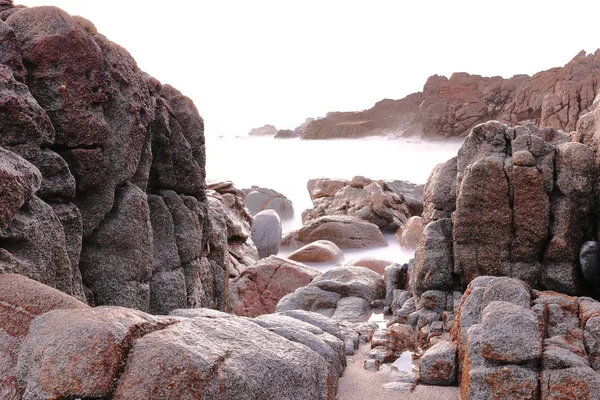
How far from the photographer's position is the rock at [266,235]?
98.3 feet

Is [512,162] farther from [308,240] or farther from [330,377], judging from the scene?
[308,240]

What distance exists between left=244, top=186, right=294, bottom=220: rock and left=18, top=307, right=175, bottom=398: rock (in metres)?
36.5

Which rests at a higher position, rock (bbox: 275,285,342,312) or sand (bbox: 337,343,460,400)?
sand (bbox: 337,343,460,400)

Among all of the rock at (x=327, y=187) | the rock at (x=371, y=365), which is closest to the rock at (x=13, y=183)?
the rock at (x=371, y=365)

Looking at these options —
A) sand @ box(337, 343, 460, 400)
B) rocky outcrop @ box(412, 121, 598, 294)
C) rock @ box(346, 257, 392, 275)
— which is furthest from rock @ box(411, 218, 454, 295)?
rock @ box(346, 257, 392, 275)

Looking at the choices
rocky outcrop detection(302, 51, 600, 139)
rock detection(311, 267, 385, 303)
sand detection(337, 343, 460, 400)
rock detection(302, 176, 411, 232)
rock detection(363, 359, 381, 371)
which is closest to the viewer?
sand detection(337, 343, 460, 400)

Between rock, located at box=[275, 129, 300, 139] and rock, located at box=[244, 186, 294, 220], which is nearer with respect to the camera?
rock, located at box=[244, 186, 294, 220]

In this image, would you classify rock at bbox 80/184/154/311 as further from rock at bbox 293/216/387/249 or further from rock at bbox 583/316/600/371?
rock at bbox 293/216/387/249

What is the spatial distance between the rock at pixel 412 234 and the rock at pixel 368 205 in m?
3.97

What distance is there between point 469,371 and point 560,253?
19.3 feet

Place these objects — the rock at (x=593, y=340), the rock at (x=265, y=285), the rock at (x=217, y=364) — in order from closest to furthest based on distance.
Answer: the rock at (x=217, y=364)
the rock at (x=593, y=340)
the rock at (x=265, y=285)

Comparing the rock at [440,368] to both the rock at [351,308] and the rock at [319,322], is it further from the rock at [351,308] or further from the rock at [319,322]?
the rock at [351,308]

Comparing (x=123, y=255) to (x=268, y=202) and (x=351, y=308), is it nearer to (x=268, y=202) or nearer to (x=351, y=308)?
(x=351, y=308)

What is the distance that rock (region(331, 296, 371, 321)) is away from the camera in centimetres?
1636
